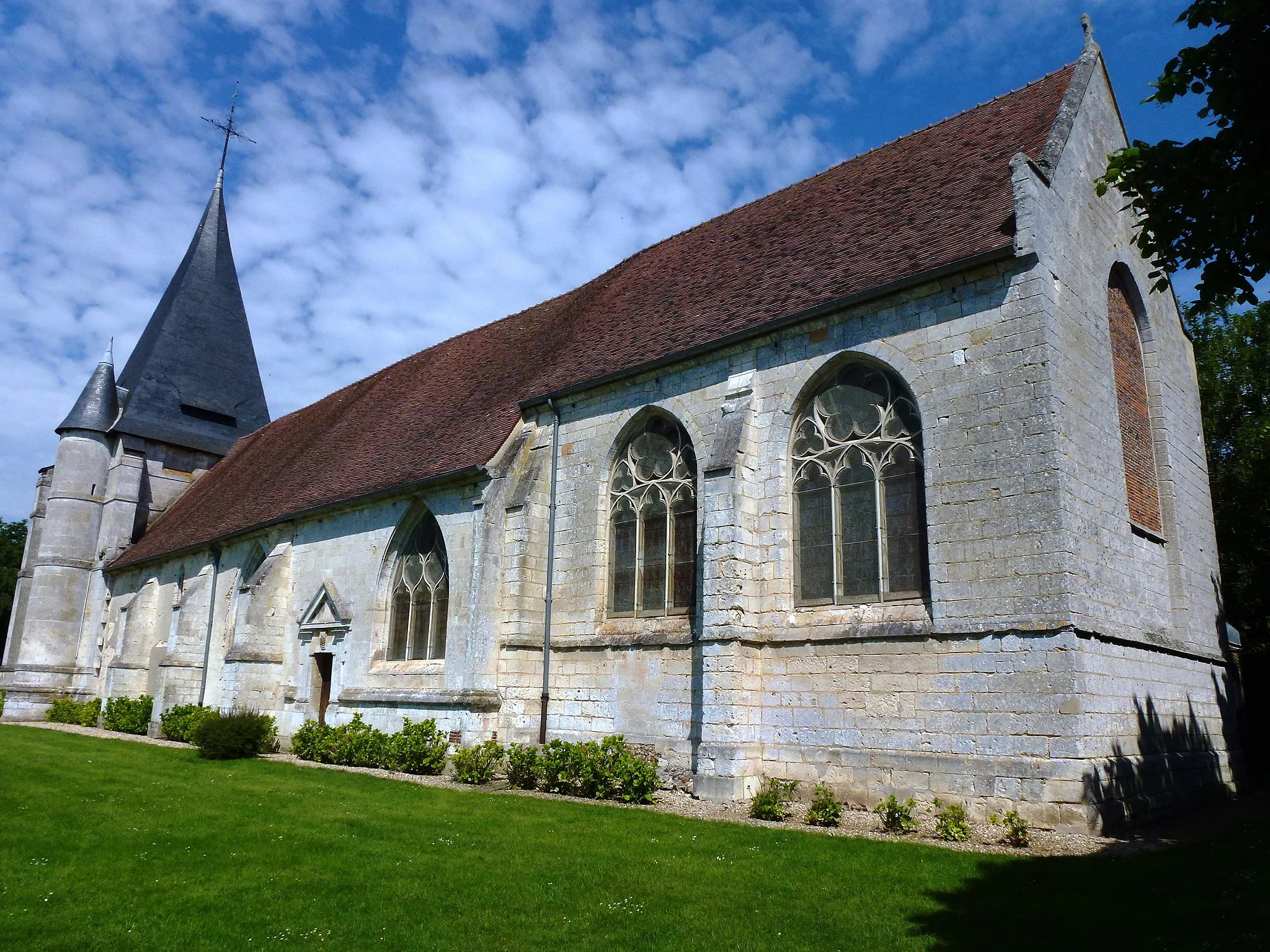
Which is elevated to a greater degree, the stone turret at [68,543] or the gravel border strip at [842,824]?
the stone turret at [68,543]

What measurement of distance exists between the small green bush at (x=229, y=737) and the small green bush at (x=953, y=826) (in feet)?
39.1

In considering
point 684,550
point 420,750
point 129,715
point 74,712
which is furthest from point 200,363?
point 684,550

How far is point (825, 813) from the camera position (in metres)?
10.3

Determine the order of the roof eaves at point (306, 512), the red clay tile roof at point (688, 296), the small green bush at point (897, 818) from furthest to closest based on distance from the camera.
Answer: the roof eaves at point (306, 512), the red clay tile roof at point (688, 296), the small green bush at point (897, 818)

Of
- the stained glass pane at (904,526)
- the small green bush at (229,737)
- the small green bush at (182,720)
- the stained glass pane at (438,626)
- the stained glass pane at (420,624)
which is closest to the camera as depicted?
the stained glass pane at (904,526)

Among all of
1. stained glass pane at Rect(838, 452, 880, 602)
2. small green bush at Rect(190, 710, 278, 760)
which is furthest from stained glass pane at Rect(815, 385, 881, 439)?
small green bush at Rect(190, 710, 278, 760)

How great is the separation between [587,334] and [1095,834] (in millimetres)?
11284

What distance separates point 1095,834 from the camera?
367 inches

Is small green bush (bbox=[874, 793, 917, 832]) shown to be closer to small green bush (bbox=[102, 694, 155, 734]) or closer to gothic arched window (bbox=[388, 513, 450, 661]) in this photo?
gothic arched window (bbox=[388, 513, 450, 661])

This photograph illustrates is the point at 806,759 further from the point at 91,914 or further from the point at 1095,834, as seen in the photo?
the point at 91,914

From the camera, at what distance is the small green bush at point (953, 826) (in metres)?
9.36

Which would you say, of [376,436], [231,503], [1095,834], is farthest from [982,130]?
[231,503]

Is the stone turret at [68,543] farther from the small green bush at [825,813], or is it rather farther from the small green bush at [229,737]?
the small green bush at [825,813]

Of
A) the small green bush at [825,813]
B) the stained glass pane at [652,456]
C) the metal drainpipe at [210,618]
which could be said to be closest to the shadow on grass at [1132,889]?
the small green bush at [825,813]
